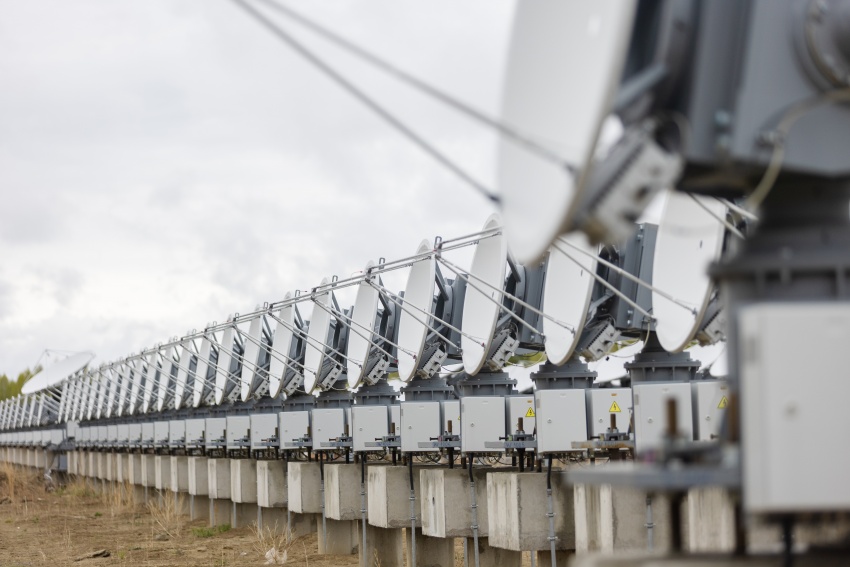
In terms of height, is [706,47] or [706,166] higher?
[706,47]

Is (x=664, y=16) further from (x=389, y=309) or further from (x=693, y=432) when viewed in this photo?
(x=389, y=309)

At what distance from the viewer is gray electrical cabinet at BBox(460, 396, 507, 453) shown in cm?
1642

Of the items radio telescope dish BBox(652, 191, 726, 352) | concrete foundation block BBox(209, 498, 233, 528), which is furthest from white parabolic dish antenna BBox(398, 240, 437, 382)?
concrete foundation block BBox(209, 498, 233, 528)

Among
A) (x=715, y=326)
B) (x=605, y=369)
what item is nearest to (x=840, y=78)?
(x=715, y=326)

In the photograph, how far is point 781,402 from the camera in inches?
197

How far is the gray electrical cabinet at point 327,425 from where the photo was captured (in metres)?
23.3

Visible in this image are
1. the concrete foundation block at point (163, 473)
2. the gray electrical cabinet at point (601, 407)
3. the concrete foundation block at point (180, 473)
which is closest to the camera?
the gray electrical cabinet at point (601, 407)

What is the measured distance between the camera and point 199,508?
1471 inches

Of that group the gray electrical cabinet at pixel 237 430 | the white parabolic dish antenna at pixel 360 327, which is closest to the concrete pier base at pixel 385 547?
the white parabolic dish antenna at pixel 360 327

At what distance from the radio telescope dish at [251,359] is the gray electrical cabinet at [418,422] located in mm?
10304

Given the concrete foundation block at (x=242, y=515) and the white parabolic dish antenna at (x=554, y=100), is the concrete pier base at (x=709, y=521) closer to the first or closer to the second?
the white parabolic dish antenna at (x=554, y=100)

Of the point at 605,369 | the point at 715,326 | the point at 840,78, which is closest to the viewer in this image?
the point at 840,78

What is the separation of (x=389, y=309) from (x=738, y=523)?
16430 millimetres

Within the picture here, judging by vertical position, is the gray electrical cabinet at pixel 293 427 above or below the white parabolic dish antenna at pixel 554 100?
below
